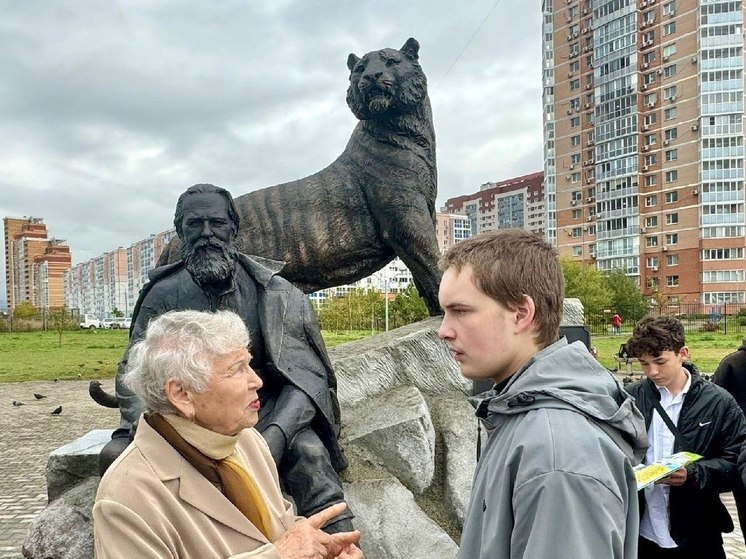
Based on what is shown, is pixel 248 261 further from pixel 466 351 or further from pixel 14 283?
pixel 14 283

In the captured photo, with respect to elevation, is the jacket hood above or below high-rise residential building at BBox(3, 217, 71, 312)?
below

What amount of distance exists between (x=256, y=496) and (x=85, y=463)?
6.96 ft

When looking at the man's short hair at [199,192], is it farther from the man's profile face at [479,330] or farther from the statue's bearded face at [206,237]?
the man's profile face at [479,330]

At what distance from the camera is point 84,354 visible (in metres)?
27.6

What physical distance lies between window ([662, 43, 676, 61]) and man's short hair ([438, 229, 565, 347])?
155ft

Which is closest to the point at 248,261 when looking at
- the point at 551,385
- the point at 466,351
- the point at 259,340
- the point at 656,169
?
the point at 259,340

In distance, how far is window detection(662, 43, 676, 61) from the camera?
42500 millimetres

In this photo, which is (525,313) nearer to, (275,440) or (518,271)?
(518,271)

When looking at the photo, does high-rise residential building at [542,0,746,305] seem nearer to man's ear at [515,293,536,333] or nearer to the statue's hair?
the statue's hair

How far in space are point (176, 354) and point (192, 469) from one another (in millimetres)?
316

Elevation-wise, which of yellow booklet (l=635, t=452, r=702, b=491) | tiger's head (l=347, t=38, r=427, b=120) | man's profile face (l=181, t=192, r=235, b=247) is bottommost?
yellow booklet (l=635, t=452, r=702, b=491)

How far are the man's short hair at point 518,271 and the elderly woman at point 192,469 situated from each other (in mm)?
811

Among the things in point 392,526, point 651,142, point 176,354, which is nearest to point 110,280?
point 651,142

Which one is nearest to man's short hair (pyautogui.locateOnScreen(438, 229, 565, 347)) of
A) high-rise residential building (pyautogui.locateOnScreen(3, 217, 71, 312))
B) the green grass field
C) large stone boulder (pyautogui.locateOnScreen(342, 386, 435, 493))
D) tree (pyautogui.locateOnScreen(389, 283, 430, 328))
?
large stone boulder (pyautogui.locateOnScreen(342, 386, 435, 493))
